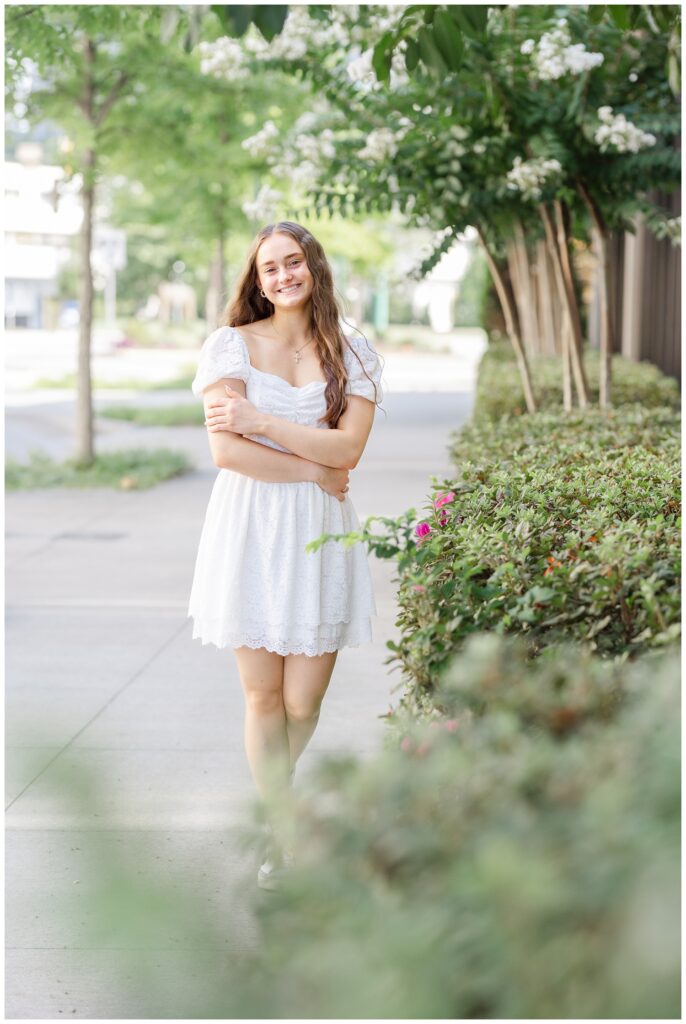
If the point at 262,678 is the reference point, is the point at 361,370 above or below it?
above

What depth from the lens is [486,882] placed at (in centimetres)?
112

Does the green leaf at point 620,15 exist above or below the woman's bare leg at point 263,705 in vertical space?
above

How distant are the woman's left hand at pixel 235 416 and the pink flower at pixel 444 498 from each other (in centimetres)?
54

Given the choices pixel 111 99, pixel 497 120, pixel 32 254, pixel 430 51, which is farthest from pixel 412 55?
pixel 32 254

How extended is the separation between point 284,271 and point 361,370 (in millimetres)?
371

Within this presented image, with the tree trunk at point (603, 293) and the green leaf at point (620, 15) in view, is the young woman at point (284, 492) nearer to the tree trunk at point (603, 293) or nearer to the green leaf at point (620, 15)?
the green leaf at point (620, 15)

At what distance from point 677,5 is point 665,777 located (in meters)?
3.64

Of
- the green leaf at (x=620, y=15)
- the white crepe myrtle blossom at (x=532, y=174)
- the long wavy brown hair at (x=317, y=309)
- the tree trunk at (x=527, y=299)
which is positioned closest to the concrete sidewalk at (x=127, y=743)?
the long wavy brown hair at (x=317, y=309)

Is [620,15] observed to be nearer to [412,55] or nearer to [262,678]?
[412,55]

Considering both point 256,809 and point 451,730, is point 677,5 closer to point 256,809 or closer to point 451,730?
point 451,730

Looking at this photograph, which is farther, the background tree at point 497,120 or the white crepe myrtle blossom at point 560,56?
the background tree at point 497,120

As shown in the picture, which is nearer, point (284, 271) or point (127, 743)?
point (284, 271)

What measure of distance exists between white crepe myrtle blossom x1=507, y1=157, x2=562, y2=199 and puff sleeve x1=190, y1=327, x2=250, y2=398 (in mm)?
3245

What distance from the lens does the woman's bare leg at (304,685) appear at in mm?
3572
